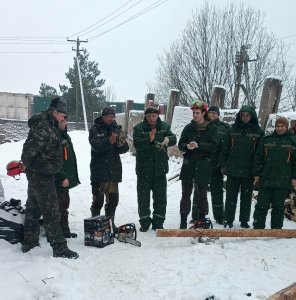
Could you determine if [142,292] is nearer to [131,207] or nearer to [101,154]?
[101,154]

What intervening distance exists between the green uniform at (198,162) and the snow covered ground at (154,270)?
79cm

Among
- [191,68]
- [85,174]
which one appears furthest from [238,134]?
[191,68]

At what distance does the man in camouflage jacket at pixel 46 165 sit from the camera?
4445 mm

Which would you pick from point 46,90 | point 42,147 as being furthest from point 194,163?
point 46,90

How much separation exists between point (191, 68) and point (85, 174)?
1248cm

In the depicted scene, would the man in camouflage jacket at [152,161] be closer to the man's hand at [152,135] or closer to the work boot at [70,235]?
the man's hand at [152,135]

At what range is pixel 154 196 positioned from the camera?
598 cm

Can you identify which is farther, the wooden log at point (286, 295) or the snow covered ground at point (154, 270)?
the snow covered ground at point (154, 270)

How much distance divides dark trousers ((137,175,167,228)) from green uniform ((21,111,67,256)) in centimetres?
162

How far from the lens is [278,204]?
5.60 m

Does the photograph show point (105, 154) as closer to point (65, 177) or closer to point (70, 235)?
point (65, 177)

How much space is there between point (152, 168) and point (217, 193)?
132cm

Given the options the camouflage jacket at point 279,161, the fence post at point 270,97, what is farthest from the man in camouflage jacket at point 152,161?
the fence post at point 270,97

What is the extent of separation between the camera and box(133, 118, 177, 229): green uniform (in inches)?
229
